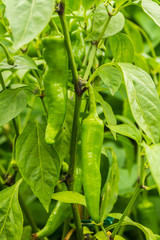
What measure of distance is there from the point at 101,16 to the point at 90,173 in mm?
301

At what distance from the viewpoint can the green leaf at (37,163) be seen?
583 mm

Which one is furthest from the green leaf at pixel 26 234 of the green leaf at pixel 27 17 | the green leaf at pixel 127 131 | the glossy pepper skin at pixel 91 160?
the green leaf at pixel 27 17

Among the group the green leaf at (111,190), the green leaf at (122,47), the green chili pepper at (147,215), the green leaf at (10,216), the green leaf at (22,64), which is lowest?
the green chili pepper at (147,215)

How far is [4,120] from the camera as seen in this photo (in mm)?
574

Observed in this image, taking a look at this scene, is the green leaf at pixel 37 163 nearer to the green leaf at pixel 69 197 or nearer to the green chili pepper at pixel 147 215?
the green leaf at pixel 69 197

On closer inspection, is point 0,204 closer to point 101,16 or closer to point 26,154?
point 26,154

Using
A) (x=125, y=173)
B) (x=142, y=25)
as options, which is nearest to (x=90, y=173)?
(x=125, y=173)

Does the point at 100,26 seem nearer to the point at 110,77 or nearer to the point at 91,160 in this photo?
the point at 110,77

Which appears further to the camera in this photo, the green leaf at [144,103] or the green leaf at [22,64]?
the green leaf at [22,64]

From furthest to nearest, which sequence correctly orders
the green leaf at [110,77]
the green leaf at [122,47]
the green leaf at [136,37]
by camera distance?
the green leaf at [136,37] < the green leaf at [122,47] < the green leaf at [110,77]

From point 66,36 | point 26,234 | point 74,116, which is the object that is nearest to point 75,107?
point 74,116

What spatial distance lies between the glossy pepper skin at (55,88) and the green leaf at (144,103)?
0.12m

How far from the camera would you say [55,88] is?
58 centimetres

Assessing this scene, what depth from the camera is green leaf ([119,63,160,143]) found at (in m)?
0.47
